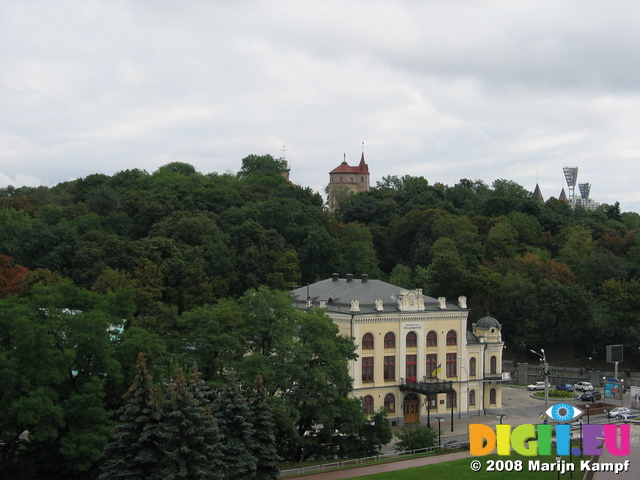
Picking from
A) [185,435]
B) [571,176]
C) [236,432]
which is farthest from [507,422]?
[571,176]

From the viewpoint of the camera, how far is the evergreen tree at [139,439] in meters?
27.3

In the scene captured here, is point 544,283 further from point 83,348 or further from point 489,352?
point 83,348

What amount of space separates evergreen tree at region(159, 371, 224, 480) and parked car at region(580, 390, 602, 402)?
134 ft

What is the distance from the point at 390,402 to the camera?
53.5 metres

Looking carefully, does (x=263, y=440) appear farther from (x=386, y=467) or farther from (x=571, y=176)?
(x=571, y=176)

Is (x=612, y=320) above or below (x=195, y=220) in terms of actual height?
below

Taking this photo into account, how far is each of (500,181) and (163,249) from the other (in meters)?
60.3

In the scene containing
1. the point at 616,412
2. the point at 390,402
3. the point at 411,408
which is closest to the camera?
the point at 616,412

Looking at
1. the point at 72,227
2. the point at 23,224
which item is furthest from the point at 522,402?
the point at 23,224

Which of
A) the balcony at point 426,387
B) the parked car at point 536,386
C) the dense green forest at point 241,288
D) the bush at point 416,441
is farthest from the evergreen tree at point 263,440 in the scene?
the parked car at point 536,386

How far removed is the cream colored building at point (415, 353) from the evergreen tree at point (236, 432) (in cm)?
2164

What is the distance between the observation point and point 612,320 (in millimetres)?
70188

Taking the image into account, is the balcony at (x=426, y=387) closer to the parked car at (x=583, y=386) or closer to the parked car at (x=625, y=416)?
the parked car at (x=625, y=416)

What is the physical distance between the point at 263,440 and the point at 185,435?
16.7 feet
